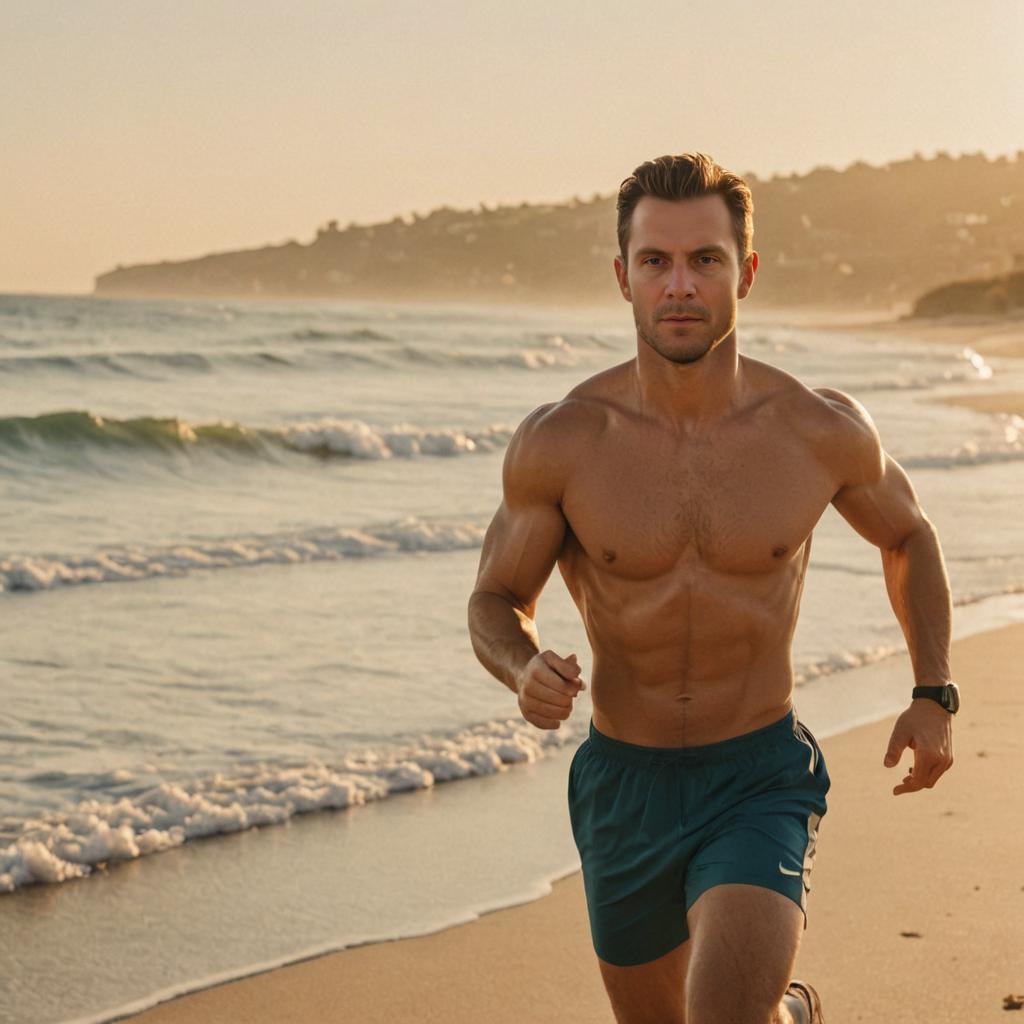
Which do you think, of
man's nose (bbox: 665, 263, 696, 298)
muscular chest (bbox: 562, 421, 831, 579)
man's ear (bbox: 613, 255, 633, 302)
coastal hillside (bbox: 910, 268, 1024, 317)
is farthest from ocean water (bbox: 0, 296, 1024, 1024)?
coastal hillside (bbox: 910, 268, 1024, 317)

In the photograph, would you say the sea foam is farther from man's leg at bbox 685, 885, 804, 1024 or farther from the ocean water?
man's leg at bbox 685, 885, 804, 1024

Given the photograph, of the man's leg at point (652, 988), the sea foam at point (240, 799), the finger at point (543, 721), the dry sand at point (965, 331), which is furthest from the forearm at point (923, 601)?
the dry sand at point (965, 331)

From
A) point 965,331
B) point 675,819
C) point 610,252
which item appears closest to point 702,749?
point 675,819

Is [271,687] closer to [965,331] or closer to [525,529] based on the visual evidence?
[525,529]

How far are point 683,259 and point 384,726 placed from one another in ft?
14.5

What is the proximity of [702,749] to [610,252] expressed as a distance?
508 ft

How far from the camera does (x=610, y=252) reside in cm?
15612

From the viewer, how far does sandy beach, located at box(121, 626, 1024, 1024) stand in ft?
14.1

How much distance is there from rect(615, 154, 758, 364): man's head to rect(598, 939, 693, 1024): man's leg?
1177 mm

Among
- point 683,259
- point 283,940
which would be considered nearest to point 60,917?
point 283,940

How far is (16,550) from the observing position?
41.2ft

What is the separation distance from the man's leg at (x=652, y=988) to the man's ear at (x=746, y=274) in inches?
51.0

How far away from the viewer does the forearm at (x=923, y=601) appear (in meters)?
3.43

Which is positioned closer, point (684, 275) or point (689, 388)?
point (684, 275)
